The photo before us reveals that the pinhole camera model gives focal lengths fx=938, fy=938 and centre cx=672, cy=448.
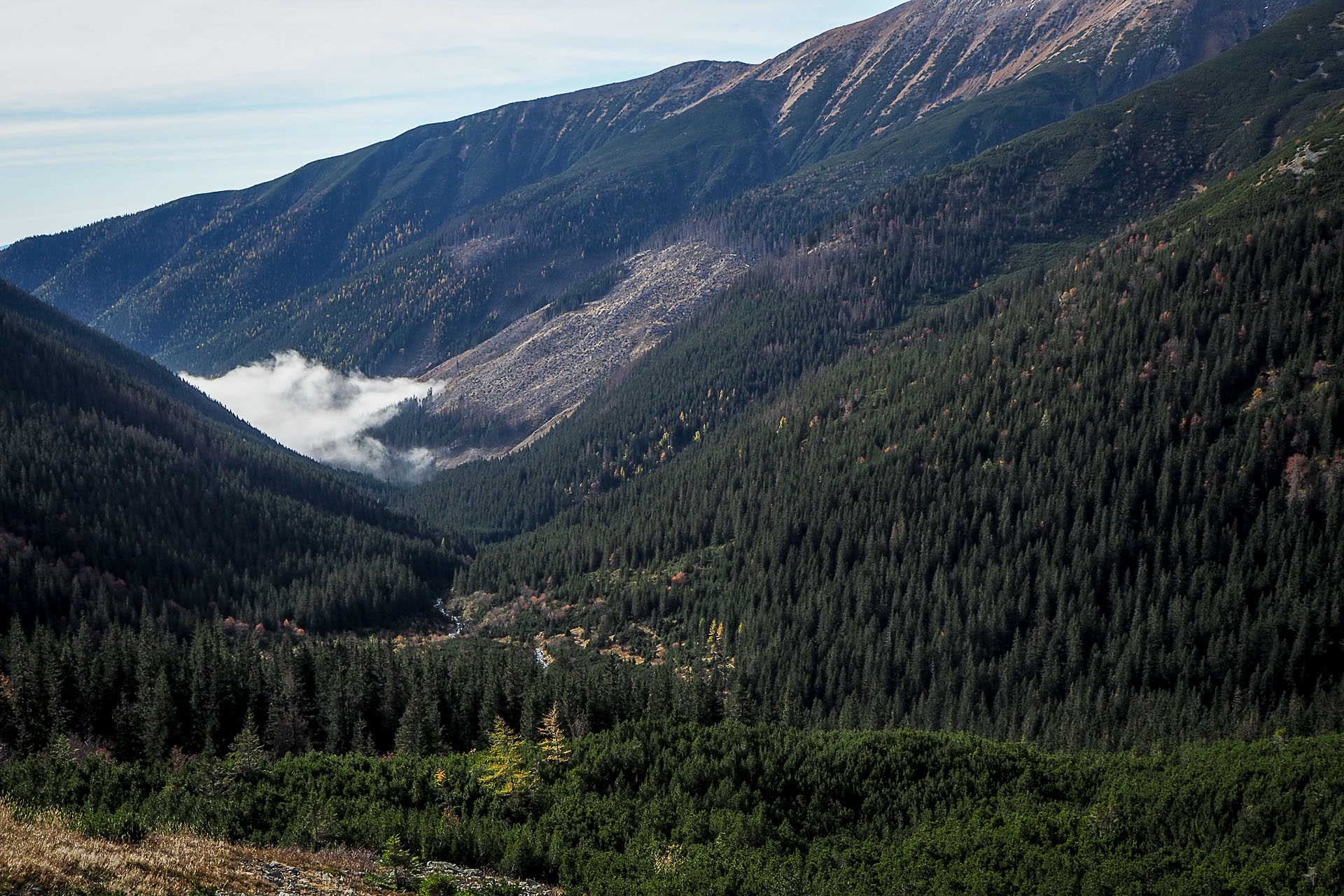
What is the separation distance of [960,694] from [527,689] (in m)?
76.5

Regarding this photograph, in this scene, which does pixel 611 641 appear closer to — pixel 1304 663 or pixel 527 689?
pixel 527 689

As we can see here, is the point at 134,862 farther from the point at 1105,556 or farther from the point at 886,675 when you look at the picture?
the point at 1105,556

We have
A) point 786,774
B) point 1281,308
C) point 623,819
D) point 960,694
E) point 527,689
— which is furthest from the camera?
point 1281,308

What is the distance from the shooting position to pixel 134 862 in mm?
41656

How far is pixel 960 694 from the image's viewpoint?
490 ft

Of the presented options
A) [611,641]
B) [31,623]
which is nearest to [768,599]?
[611,641]

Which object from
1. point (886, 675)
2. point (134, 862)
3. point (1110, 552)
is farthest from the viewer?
point (1110, 552)

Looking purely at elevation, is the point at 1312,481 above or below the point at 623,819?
above

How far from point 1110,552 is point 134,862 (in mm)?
157670

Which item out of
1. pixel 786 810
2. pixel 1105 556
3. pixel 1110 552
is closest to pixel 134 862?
pixel 786 810

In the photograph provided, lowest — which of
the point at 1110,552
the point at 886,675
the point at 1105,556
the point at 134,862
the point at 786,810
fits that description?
the point at 886,675

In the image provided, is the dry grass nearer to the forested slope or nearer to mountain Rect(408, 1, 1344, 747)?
mountain Rect(408, 1, 1344, 747)

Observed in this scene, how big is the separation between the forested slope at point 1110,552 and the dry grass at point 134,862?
80.1 metres

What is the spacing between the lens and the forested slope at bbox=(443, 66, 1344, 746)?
464 feet
